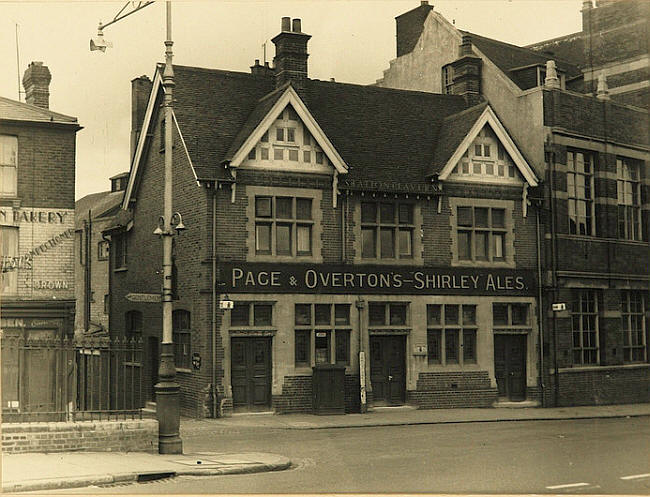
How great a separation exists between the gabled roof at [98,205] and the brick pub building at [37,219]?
56.1 feet

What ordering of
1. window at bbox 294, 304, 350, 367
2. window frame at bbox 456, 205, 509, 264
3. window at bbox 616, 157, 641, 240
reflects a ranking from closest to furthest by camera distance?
window at bbox 294, 304, 350, 367
window frame at bbox 456, 205, 509, 264
window at bbox 616, 157, 641, 240

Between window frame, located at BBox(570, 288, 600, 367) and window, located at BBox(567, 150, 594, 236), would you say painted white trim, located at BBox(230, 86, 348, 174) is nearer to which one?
window, located at BBox(567, 150, 594, 236)

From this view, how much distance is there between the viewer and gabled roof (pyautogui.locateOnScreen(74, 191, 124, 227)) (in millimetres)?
42969

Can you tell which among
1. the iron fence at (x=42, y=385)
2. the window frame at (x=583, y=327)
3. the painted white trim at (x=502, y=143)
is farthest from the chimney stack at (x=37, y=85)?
the window frame at (x=583, y=327)

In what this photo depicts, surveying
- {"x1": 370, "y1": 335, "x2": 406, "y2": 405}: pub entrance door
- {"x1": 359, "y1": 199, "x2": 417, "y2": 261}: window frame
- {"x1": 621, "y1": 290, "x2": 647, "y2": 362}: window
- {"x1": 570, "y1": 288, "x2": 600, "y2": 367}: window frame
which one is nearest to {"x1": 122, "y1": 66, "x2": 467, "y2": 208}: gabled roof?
{"x1": 359, "y1": 199, "x2": 417, "y2": 261}: window frame

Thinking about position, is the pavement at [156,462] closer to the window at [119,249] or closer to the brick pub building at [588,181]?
the brick pub building at [588,181]

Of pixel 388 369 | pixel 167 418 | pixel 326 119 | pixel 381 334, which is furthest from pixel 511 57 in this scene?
pixel 167 418

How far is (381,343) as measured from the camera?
2667cm

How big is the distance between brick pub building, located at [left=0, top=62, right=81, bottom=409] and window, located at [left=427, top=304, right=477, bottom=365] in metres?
10.8

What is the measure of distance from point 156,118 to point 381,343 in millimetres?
10324

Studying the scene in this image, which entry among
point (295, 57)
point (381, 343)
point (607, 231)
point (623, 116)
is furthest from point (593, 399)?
point (295, 57)

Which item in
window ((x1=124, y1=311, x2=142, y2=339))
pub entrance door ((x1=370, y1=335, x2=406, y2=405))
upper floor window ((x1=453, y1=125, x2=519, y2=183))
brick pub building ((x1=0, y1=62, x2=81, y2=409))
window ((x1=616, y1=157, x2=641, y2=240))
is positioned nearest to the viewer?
brick pub building ((x1=0, y1=62, x2=81, y2=409))

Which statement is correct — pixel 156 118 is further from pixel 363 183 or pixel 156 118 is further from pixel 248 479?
pixel 248 479

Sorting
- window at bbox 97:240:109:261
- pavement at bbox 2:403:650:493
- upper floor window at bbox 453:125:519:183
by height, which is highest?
upper floor window at bbox 453:125:519:183
